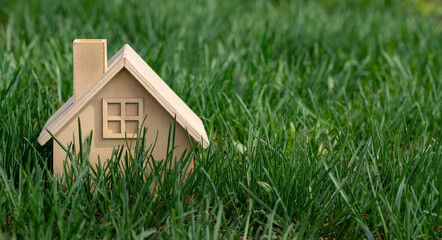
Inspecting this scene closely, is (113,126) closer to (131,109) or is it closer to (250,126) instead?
(131,109)

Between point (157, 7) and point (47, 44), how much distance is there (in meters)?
1.23

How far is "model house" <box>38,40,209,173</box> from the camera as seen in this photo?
6.74ft

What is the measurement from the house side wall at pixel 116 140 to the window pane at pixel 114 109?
29 mm

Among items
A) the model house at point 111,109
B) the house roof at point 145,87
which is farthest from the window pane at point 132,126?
the house roof at point 145,87

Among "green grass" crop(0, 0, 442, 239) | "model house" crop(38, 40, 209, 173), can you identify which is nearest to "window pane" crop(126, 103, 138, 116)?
"model house" crop(38, 40, 209, 173)

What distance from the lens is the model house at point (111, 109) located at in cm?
205

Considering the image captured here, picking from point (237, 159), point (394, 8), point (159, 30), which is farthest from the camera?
point (394, 8)

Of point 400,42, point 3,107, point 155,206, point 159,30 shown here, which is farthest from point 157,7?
point 155,206

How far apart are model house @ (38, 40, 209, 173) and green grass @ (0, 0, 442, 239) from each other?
0.07 m

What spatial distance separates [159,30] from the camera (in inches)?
171

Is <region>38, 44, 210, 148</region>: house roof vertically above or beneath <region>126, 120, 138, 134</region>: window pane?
above

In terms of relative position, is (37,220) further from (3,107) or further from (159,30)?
(159,30)

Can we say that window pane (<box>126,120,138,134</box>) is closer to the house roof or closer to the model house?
the model house

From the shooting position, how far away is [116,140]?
2.14 meters
